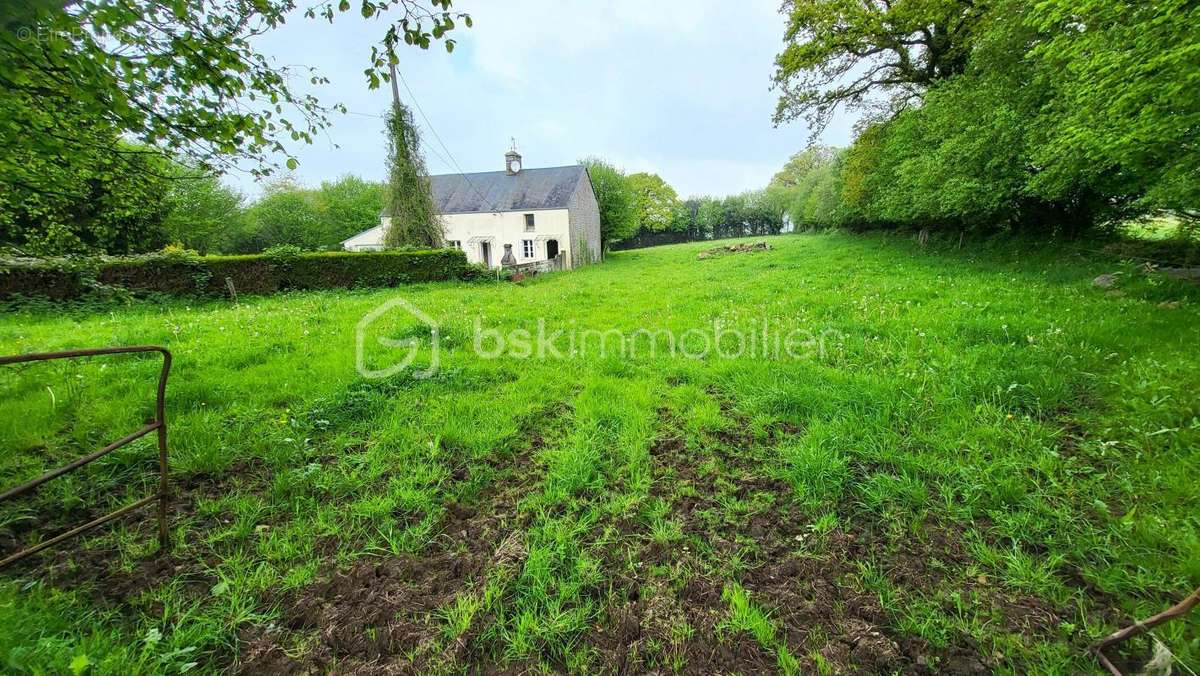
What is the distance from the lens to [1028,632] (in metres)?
1.84

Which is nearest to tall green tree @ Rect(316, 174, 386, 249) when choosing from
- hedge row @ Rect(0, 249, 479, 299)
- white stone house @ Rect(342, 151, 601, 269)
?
white stone house @ Rect(342, 151, 601, 269)

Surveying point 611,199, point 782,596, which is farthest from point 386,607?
point 611,199

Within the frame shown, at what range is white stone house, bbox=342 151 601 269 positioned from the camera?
28.7 metres

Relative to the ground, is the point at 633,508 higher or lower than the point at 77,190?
lower

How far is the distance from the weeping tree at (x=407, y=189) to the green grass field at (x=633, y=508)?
1534cm

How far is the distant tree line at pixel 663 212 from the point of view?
36281mm

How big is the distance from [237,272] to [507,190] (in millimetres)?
20902

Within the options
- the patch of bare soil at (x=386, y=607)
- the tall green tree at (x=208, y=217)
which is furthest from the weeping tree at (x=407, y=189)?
the patch of bare soil at (x=386, y=607)

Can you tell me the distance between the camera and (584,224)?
31.2m

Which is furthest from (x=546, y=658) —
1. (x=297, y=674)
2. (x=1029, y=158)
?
(x=1029, y=158)

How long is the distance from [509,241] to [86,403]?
27.2 metres

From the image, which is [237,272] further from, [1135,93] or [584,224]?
[584,224]

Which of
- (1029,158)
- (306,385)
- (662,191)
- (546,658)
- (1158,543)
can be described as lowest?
(546,658)

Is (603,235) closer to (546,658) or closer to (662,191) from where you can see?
(662,191)
